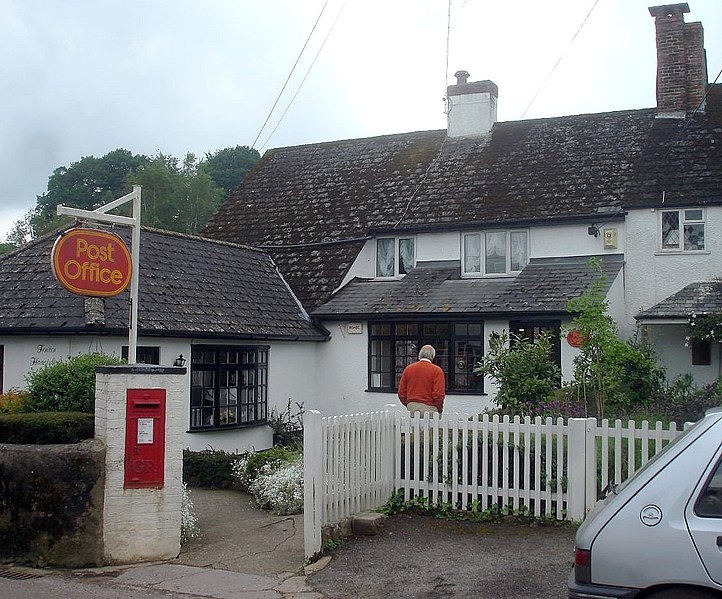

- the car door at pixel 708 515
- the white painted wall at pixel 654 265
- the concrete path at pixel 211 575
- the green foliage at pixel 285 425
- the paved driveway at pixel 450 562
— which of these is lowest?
the concrete path at pixel 211 575

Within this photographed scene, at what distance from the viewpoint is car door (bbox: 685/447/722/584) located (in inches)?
191

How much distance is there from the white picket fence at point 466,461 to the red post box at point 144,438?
156 centimetres

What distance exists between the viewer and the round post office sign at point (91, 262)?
1058 centimetres

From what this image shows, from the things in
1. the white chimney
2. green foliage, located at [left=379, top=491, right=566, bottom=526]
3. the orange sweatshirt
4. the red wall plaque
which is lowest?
green foliage, located at [left=379, top=491, right=566, bottom=526]

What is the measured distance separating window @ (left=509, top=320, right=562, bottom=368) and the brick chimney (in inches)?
289

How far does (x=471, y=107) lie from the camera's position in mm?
24562

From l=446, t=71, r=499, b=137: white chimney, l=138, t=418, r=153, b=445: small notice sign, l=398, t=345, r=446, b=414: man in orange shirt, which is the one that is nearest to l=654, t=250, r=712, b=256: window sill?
l=446, t=71, r=499, b=137: white chimney

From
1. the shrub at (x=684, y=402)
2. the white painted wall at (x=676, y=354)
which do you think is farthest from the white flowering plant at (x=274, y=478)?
the white painted wall at (x=676, y=354)

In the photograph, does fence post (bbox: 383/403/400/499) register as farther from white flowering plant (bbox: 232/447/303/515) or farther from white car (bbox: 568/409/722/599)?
white car (bbox: 568/409/722/599)

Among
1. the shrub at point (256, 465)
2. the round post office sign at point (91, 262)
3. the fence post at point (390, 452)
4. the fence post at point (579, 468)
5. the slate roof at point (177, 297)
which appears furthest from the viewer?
the slate roof at point (177, 297)

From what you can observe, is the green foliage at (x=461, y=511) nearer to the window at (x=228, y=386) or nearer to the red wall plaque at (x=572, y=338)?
the window at (x=228, y=386)

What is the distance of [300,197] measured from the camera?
24844mm

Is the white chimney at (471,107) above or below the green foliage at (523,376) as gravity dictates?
above

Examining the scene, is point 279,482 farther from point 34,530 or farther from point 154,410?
point 34,530
